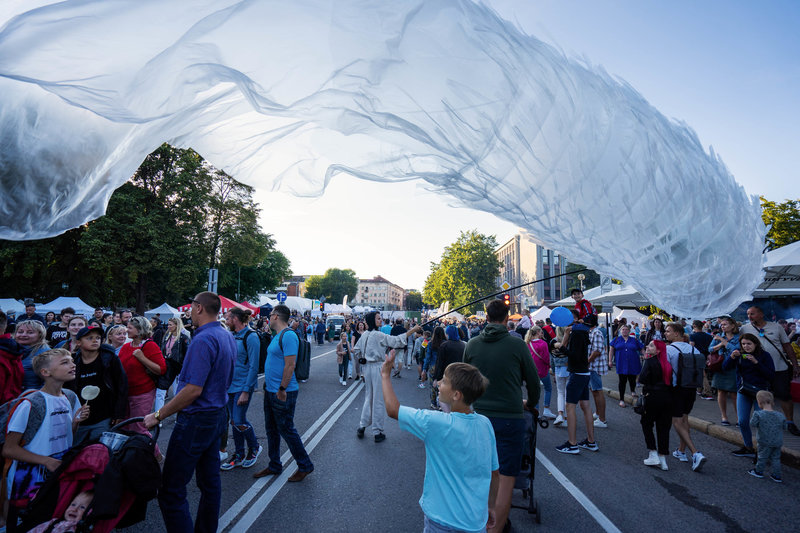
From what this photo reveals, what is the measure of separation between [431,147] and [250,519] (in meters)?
3.72

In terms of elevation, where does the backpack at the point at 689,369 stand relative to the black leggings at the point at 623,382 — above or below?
above

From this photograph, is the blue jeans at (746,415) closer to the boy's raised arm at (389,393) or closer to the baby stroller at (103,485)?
the boy's raised arm at (389,393)

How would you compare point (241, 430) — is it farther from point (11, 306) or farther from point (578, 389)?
point (11, 306)

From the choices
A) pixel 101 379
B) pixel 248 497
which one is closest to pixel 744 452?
pixel 248 497

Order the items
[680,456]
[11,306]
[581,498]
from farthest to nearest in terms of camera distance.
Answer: [11,306] → [680,456] → [581,498]

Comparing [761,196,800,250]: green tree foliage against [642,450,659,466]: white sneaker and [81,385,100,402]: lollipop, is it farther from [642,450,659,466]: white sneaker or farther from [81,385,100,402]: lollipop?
[81,385,100,402]: lollipop

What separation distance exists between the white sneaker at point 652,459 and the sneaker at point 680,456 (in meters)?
0.65

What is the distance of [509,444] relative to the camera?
3475 millimetres

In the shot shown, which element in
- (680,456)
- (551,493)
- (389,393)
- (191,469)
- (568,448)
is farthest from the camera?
(568,448)

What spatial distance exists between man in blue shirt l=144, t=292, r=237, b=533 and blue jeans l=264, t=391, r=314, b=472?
4.47ft

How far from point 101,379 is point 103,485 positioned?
188cm

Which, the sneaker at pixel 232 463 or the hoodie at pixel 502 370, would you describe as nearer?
the hoodie at pixel 502 370

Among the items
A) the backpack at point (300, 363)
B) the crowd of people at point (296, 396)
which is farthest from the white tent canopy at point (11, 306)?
the backpack at point (300, 363)

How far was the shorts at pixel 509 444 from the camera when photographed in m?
3.46
